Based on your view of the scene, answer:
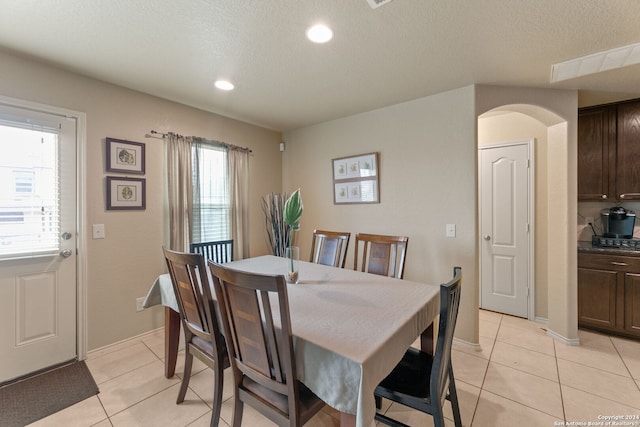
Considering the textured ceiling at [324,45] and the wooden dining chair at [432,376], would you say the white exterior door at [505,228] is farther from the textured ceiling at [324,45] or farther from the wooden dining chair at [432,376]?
the wooden dining chair at [432,376]

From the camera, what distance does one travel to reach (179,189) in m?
2.89

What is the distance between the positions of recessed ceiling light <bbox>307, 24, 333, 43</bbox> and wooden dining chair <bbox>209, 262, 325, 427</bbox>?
158 cm

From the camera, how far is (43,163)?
7.00 ft

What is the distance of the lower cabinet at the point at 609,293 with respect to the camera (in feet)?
8.21

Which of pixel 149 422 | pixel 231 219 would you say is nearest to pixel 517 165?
pixel 231 219

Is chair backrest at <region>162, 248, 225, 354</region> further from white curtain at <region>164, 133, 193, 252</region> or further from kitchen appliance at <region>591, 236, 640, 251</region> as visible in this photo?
kitchen appliance at <region>591, 236, 640, 251</region>

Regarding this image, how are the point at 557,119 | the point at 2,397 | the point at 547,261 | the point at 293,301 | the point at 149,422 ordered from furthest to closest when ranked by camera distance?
the point at 547,261 < the point at 557,119 < the point at 2,397 < the point at 149,422 < the point at 293,301

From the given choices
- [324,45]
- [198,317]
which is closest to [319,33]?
[324,45]

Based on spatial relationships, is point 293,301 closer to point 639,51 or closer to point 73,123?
point 73,123

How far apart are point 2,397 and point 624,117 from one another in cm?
577

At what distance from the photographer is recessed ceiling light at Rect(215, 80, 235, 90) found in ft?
8.09

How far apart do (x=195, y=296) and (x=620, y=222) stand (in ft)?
13.5

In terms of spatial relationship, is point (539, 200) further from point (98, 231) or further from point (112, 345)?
point (112, 345)

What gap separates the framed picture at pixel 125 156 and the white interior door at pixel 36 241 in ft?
0.82
